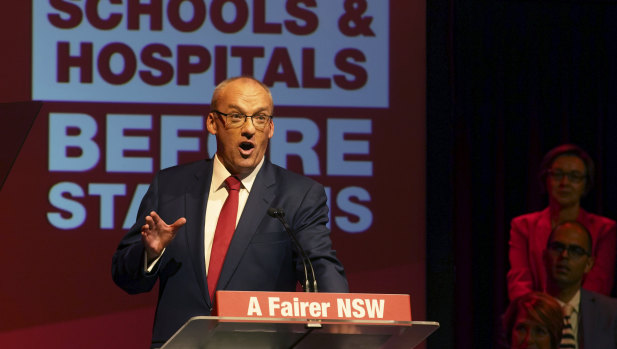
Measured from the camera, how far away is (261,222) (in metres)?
3.11

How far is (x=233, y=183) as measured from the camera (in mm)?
3207

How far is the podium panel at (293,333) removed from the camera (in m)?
2.26

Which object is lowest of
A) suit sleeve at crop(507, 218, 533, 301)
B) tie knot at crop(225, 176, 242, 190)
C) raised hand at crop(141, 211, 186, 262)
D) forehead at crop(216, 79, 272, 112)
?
suit sleeve at crop(507, 218, 533, 301)

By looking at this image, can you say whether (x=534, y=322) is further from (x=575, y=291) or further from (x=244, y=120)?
(x=244, y=120)

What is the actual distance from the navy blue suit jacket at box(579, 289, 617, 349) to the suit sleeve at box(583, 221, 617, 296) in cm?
5

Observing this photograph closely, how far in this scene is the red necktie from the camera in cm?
305

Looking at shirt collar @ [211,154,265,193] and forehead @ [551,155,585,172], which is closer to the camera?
shirt collar @ [211,154,265,193]

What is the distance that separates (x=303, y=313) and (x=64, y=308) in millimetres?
3384

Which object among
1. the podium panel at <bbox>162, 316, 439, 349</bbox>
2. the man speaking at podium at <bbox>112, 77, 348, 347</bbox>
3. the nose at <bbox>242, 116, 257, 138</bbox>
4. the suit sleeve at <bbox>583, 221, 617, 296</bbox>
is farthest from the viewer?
the suit sleeve at <bbox>583, 221, 617, 296</bbox>

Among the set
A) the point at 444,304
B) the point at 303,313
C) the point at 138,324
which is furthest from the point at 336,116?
the point at 303,313

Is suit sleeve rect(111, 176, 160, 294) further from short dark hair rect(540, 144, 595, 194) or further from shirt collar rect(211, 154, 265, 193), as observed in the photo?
short dark hair rect(540, 144, 595, 194)

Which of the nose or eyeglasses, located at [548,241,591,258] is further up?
the nose

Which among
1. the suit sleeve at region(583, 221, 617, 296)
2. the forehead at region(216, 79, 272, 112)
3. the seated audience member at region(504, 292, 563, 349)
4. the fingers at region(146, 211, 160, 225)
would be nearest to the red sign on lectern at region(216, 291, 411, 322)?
the fingers at region(146, 211, 160, 225)

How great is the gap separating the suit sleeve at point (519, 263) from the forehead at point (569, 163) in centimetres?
39
